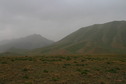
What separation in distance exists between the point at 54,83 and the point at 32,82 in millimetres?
2009

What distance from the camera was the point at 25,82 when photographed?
601 inches

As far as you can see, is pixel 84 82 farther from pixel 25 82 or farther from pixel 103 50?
pixel 103 50

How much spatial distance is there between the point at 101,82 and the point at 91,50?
604ft

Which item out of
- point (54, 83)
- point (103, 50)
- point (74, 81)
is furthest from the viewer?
point (103, 50)

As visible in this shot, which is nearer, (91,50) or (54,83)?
(54,83)

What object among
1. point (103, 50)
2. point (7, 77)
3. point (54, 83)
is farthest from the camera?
point (103, 50)

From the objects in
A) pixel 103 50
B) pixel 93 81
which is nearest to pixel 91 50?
pixel 103 50

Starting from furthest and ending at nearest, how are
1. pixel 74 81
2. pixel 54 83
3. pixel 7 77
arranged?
pixel 7 77
pixel 74 81
pixel 54 83

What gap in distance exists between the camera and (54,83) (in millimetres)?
15039

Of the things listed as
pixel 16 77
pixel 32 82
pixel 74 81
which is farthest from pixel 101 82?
pixel 16 77

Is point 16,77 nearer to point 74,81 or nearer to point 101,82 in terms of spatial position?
point 74,81

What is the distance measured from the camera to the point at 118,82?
1581cm

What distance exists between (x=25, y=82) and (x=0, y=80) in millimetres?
2666

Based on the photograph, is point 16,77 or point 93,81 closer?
point 93,81
